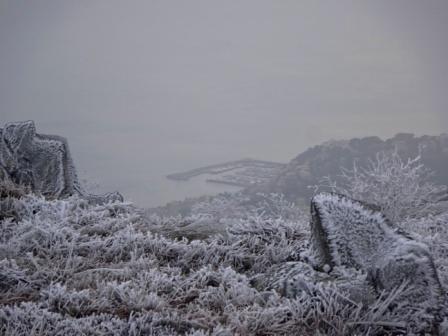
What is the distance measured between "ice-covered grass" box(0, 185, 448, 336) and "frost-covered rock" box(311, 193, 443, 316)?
8 cm

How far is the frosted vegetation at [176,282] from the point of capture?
2105 millimetres

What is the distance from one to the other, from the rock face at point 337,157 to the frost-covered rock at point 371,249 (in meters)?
15.8

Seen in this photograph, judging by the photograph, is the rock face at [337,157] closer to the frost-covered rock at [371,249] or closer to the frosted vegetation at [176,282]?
the frosted vegetation at [176,282]

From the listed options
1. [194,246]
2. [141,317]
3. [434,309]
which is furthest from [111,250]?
[434,309]

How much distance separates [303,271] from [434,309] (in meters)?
0.68

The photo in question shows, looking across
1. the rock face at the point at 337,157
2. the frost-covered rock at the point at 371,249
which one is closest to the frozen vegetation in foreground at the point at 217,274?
the frost-covered rock at the point at 371,249

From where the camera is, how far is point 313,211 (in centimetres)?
289

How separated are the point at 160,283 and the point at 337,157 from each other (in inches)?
760

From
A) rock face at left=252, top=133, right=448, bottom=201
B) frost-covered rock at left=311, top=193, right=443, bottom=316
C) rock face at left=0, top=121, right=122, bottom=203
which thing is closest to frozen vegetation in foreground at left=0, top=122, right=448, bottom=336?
frost-covered rock at left=311, top=193, right=443, bottom=316

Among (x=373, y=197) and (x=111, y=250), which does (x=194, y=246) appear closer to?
(x=111, y=250)

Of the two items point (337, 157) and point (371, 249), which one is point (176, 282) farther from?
point (337, 157)

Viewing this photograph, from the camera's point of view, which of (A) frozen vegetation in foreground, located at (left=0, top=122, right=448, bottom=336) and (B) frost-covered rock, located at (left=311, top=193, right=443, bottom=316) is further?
(B) frost-covered rock, located at (left=311, top=193, right=443, bottom=316)

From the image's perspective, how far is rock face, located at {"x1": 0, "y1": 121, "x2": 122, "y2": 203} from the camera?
486 cm

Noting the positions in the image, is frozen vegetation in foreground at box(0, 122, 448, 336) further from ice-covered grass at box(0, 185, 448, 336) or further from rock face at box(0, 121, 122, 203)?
rock face at box(0, 121, 122, 203)
